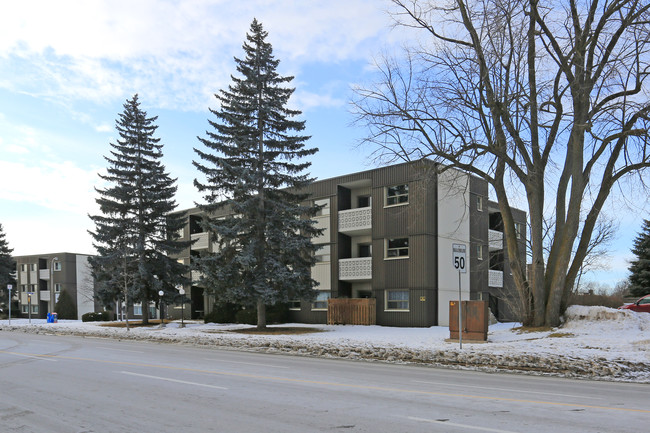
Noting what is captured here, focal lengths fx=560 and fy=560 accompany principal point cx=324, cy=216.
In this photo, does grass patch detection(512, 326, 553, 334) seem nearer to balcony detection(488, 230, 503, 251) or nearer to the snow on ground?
the snow on ground

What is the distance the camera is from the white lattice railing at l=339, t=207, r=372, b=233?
34.8 metres

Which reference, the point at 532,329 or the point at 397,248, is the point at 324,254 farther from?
the point at 532,329

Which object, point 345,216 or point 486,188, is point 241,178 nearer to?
point 345,216

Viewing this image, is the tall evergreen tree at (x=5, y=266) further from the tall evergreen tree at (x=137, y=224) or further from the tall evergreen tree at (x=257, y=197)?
the tall evergreen tree at (x=257, y=197)

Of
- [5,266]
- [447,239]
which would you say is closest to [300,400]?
[447,239]

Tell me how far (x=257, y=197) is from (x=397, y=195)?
28.5 ft

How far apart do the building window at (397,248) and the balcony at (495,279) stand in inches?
328

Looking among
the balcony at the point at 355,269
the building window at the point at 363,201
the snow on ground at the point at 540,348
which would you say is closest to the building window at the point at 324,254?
the balcony at the point at 355,269

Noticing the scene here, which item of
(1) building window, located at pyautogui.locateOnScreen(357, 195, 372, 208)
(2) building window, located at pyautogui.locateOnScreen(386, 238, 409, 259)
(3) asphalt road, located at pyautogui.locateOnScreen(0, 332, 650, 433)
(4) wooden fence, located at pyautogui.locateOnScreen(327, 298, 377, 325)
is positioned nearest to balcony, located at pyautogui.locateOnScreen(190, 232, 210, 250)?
A: (1) building window, located at pyautogui.locateOnScreen(357, 195, 372, 208)

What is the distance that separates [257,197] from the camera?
98.1 feet

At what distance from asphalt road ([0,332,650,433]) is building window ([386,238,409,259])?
62.9ft

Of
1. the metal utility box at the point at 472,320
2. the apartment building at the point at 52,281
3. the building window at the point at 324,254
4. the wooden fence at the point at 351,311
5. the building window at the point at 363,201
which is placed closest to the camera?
the metal utility box at the point at 472,320

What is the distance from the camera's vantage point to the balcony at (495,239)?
38.8m

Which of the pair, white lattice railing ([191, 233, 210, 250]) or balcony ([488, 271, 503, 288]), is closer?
balcony ([488, 271, 503, 288])
